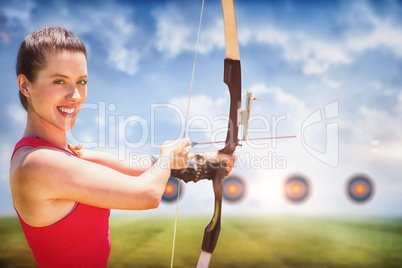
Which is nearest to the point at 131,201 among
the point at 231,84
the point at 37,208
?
the point at 37,208

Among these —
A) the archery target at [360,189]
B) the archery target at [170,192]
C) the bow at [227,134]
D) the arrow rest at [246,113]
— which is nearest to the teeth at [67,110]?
the bow at [227,134]

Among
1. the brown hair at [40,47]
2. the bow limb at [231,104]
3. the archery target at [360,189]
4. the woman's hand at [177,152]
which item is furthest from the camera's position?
the archery target at [360,189]

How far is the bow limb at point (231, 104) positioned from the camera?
1.66 m

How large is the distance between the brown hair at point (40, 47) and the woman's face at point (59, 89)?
2cm

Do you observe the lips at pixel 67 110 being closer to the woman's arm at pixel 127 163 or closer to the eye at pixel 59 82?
the eye at pixel 59 82

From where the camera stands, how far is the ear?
46.9 inches

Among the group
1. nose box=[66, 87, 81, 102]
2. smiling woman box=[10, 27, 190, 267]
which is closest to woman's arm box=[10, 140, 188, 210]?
smiling woman box=[10, 27, 190, 267]

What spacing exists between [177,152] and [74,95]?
46cm

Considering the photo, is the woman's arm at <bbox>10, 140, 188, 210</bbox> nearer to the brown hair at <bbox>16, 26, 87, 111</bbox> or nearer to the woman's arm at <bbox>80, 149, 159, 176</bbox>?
the brown hair at <bbox>16, 26, 87, 111</bbox>

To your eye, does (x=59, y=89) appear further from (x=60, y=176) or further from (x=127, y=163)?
(x=127, y=163)

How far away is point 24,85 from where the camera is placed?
1.20 meters

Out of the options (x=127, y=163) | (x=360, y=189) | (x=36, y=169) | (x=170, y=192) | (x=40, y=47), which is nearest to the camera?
(x=36, y=169)

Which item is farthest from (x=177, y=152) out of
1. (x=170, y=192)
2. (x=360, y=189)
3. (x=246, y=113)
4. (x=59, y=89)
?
(x=360, y=189)

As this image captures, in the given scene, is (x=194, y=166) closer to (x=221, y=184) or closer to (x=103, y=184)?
(x=221, y=184)
